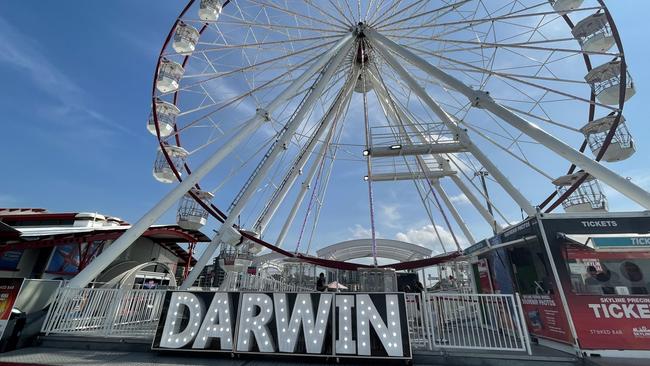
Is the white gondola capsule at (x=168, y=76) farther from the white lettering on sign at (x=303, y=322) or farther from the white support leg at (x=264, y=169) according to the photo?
the white lettering on sign at (x=303, y=322)

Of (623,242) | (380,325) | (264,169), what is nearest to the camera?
(380,325)

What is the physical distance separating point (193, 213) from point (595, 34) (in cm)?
1918

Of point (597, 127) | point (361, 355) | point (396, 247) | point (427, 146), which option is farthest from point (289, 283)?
point (597, 127)

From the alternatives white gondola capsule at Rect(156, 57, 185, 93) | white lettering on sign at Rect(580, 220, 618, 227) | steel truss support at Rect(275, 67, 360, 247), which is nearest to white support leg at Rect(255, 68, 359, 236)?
steel truss support at Rect(275, 67, 360, 247)

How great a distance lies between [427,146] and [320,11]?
900 cm

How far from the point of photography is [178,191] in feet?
33.9

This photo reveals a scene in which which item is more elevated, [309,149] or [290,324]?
[309,149]

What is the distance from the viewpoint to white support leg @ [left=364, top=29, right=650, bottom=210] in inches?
317

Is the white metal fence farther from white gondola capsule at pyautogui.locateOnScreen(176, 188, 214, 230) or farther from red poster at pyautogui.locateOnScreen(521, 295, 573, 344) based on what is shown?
white gondola capsule at pyautogui.locateOnScreen(176, 188, 214, 230)

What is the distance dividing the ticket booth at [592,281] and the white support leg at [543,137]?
2063 mm

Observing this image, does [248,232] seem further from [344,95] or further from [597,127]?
[597,127]

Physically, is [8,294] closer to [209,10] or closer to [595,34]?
[209,10]

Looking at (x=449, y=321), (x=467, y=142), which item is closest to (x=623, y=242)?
A: (x=449, y=321)

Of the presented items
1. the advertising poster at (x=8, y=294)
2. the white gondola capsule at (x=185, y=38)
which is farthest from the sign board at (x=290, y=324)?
the white gondola capsule at (x=185, y=38)
